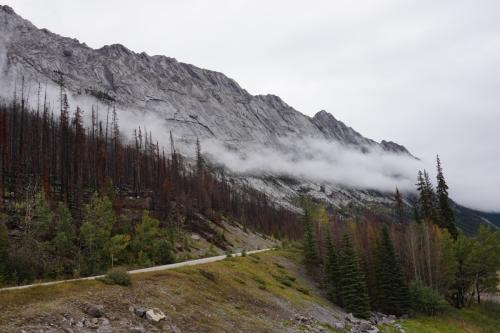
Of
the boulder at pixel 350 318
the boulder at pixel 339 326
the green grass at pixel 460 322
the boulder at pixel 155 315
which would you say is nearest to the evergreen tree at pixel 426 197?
the green grass at pixel 460 322

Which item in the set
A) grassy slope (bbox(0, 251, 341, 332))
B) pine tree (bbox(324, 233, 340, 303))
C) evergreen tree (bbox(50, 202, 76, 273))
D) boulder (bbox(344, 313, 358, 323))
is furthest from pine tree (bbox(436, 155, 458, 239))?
evergreen tree (bbox(50, 202, 76, 273))

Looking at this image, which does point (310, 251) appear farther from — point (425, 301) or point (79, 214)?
point (79, 214)

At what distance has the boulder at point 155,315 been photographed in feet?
70.9

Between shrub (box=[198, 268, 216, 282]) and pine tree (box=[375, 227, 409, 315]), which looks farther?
pine tree (box=[375, 227, 409, 315])

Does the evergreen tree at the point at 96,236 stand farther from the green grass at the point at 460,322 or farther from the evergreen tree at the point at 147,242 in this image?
the green grass at the point at 460,322

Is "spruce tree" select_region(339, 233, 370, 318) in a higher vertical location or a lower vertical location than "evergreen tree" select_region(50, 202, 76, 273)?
lower

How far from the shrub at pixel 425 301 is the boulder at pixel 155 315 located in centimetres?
4514

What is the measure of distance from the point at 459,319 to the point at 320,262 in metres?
21.5

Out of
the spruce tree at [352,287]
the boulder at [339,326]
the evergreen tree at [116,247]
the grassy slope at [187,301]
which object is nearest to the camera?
the grassy slope at [187,301]

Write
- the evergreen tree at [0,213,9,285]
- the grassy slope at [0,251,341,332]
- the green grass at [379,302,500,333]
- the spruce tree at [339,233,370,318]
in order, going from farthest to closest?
1. the spruce tree at [339,233,370,318]
2. the green grass at [379,302,500,333]
3. the evergreen tree at [0,213,9,285]
4. the grassy slope at [0,251,341,332]

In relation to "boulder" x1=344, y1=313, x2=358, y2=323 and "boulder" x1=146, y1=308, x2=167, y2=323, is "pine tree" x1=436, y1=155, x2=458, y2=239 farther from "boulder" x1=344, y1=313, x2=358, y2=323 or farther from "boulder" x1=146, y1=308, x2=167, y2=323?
"boulder" x1=146, y1=308, x2=167, y2=323

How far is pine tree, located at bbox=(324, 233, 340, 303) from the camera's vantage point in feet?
173

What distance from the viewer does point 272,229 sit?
547ft

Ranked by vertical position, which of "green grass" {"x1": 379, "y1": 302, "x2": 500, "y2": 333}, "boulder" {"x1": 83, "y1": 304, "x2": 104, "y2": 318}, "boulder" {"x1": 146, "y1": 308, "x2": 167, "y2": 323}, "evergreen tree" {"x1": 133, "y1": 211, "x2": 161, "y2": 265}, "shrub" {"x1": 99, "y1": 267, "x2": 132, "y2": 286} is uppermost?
"shrub" {"x1": 99, "y1": 267, "x2": 132, "y2": 286}
